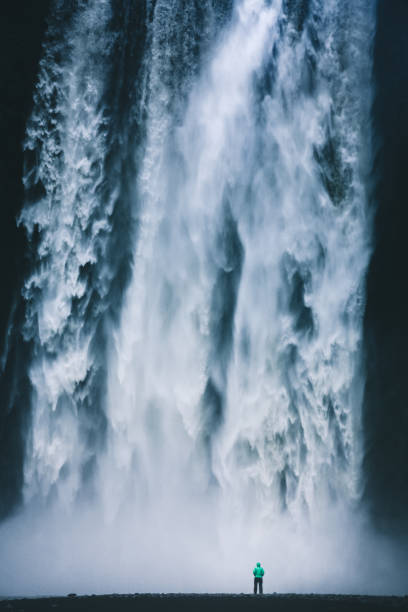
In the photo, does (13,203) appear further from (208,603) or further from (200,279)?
(208,603)

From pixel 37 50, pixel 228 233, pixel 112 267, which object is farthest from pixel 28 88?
pixel 228 233

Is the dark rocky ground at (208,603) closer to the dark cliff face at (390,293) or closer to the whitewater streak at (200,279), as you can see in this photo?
the whitewater streak at (200,279)

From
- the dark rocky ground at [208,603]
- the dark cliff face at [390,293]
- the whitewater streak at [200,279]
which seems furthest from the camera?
the dark cliff face at [390,293]

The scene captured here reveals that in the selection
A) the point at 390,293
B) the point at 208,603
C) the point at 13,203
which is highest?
the point at 13,203

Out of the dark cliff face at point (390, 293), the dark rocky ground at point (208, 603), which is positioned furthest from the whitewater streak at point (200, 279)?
the dark rocky ground at point (208, 603)

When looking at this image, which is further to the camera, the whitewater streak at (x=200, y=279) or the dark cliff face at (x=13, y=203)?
the dark cliff face at (x=13, y=203)

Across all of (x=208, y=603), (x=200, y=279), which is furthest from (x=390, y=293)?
(x=208, y=603)

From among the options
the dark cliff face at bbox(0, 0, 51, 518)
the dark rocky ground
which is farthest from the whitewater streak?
the dark rocky ground

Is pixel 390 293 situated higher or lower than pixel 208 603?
higher

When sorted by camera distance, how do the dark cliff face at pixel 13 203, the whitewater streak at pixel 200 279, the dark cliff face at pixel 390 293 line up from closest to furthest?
the whitewater streak at pixel 200 279, the dark cliff face at pixel 390 293, the dark cliff face at pixel 13 203
